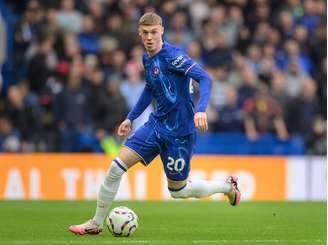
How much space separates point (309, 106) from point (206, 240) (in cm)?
979

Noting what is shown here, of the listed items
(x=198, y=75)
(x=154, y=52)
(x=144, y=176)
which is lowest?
(x=144, y=176)

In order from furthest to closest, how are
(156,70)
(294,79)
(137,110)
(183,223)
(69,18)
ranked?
(69,18), (294,79), (183,223), (137,110), (156,70)

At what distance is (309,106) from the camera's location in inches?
734

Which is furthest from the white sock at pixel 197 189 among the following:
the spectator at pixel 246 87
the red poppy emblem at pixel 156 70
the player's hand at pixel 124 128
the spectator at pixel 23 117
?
the spectator at pixel 246 87

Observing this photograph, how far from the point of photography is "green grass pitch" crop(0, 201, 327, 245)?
9.27 m

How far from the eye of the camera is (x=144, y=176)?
57.7ft

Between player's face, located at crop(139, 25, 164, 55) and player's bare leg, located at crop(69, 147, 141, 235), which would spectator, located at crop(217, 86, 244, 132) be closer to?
player's face, located at crop(139, 25, 164, 55)

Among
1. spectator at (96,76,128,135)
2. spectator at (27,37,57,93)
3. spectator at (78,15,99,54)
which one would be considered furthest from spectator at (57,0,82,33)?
spectator at (96,76,128,135)

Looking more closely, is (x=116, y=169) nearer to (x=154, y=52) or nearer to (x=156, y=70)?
(x=156, y=70)

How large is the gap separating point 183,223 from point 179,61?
268cm

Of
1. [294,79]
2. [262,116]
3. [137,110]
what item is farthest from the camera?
[294,79]

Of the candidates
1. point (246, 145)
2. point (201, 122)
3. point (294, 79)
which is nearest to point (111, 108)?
point (246, 145)

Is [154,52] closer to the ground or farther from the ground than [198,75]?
farther from the ground

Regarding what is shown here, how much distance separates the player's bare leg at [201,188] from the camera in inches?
396
